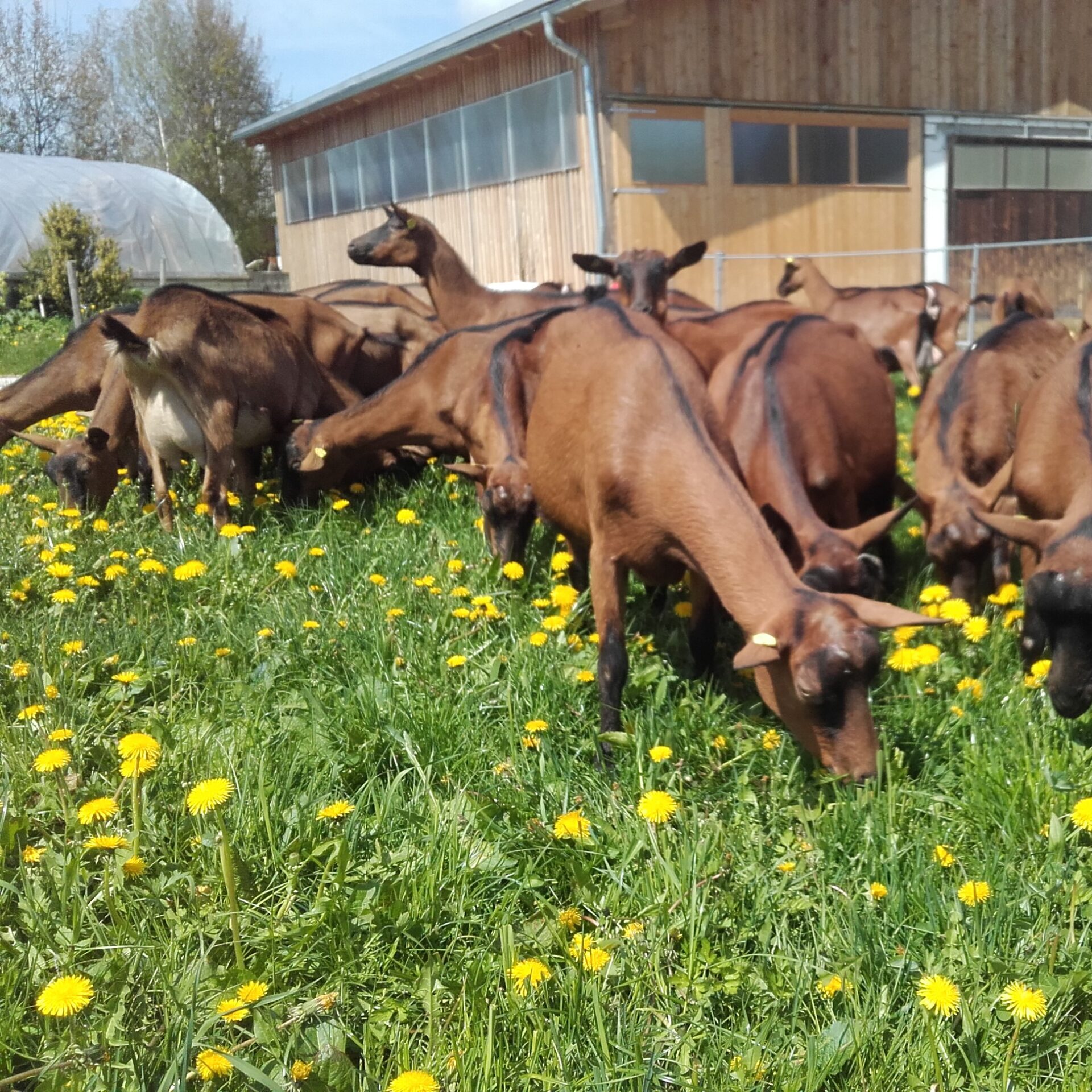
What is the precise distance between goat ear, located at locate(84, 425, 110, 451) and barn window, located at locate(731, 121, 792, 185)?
1399 centimetres

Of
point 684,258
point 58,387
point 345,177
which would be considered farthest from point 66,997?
point 345,177

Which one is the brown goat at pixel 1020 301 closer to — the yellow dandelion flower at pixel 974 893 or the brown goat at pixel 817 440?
the brown goat at pixel 817 440

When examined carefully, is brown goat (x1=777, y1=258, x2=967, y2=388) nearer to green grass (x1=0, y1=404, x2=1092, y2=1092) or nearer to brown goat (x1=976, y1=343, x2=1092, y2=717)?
brown goat (x1=976, y1=343, x2=1092, y2=717)

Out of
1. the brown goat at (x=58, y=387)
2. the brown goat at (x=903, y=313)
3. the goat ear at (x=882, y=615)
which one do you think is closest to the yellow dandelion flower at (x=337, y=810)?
the goat ear at (x=882, y=615)

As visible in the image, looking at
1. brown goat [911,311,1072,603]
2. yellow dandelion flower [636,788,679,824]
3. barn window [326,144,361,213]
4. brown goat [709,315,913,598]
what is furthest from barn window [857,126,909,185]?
yellow dandelion flower [636,788,679,824]

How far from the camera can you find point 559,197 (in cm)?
1794

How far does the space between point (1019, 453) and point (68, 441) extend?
5592 millimetres

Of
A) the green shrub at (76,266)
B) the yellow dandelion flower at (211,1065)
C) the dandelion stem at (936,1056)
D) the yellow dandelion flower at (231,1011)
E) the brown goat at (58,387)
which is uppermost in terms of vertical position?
the green shrub at (76,266)

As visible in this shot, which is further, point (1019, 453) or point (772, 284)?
point (772, 284)

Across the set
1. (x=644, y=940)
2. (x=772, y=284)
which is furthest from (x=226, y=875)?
(x=772, y=284)

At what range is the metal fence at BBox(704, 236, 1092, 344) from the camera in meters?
17.8

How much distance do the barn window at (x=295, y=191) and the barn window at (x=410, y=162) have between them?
14.1ft

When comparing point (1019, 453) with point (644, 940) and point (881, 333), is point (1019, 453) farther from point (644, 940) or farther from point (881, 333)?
point (881, 333)

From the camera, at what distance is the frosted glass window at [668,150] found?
56.7 ft
